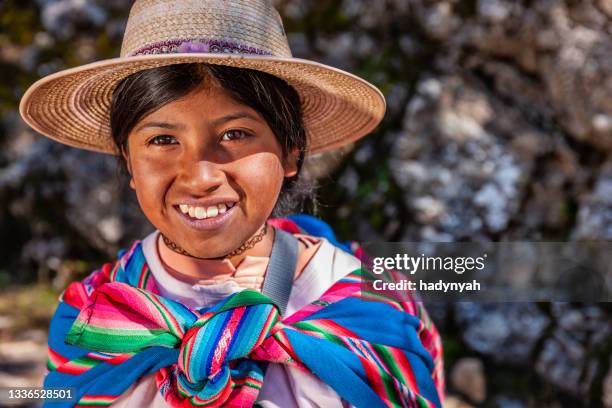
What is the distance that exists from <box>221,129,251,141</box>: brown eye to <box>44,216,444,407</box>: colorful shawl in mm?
335

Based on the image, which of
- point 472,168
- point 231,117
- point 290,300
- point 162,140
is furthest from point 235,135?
point 472,168

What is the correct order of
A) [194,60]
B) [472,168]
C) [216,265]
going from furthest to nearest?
[472,168], [216,265], [194,60]

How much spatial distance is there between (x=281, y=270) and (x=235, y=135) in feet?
1.19

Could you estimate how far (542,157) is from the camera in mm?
2980

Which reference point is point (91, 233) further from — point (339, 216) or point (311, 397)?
point (311, 397)

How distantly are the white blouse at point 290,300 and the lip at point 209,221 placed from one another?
0.18 meters

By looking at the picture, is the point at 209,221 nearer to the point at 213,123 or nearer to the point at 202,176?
the point at 202,176

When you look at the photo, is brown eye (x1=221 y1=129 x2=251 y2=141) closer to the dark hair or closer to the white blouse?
the dark hair

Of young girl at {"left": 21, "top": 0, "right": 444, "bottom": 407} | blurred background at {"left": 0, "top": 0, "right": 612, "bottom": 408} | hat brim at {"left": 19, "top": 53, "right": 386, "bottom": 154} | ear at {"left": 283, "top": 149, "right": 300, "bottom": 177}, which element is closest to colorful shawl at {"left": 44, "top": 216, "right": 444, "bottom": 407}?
young girl at {"left": 21, "top": 0, "right": 444, "bottom": 407}

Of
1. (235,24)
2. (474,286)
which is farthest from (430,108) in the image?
(235,24)

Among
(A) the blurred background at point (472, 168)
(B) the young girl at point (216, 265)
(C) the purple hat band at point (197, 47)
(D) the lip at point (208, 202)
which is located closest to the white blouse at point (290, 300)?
(B) the young girl at point (216, 265)

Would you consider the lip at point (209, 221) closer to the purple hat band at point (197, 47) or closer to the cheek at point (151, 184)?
the cheek at point (151, 184)

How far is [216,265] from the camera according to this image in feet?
4.85

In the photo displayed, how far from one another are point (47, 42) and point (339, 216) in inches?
83.2
